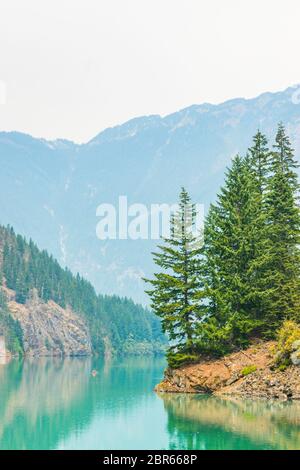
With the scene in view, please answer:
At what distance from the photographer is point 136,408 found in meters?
52.6

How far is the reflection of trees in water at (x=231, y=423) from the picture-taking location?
3431 centimetres

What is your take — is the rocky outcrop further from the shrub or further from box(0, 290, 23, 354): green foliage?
box(0, 290, 23, 354): green foliage

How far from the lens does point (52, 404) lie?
56.3 m

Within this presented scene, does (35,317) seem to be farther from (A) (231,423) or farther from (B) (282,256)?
(A) (231,423)

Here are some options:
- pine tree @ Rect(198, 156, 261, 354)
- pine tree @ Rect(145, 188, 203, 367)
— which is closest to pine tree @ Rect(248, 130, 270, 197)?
pine tree @ Rect(198, 156, 261, 354)

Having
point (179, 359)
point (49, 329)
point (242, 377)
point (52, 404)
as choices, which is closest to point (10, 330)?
point (49, 329)

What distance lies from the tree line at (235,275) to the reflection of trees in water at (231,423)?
22.1 feet

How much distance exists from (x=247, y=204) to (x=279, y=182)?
3813 millimetres

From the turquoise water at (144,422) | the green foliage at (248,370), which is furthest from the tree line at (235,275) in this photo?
the turquoise water at (144,422)

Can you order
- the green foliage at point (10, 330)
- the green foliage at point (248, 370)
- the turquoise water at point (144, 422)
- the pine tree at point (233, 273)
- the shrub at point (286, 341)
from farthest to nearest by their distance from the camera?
Answer: the green foliage at point (10, 330) → the pine tree at point (233, 273) → the green foliage at point (248, 370) → the shrub at point (286, 341) → the turquoise water at point (144, 422)

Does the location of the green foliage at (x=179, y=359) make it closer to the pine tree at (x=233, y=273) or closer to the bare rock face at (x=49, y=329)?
the pine tree at (x=233, y=273)

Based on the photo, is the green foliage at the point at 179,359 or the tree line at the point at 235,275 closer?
the tree line at the point at 235,275

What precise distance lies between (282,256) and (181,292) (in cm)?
985

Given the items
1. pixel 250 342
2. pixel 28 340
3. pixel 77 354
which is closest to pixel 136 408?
pixel 250 342
